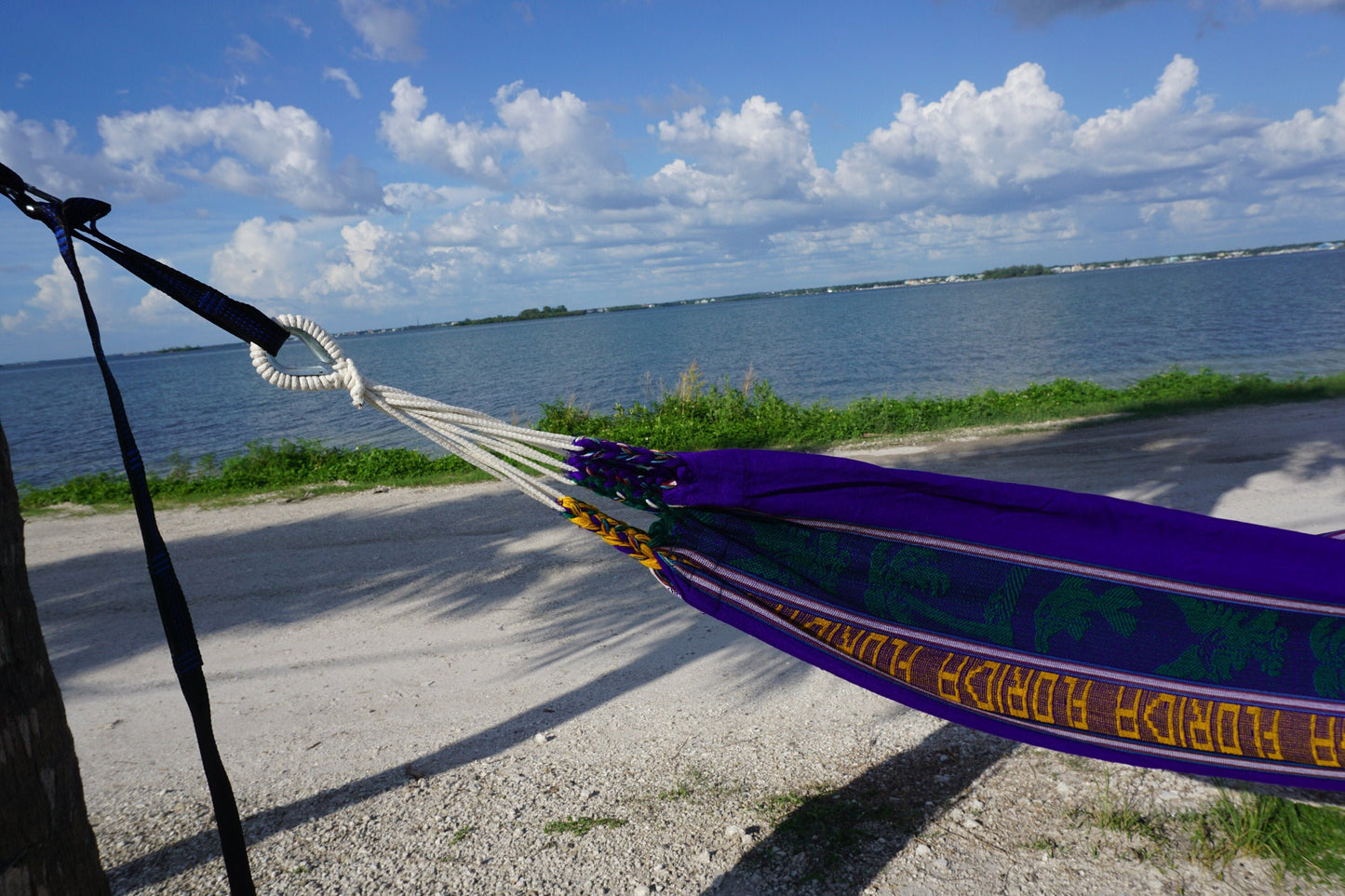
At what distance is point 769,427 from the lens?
9.95 metres

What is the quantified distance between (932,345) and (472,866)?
31368mm

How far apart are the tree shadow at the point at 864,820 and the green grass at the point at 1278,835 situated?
2.21 ft

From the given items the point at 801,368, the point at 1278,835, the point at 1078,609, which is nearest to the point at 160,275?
the point at 1078,609

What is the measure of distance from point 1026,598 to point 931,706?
42 cm

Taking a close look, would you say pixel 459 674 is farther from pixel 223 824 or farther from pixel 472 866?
pixel 223 824

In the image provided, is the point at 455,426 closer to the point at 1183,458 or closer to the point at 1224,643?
the point at 1224,643

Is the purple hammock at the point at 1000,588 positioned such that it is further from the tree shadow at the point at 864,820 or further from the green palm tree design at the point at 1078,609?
the tree shadow at the point at 864,820

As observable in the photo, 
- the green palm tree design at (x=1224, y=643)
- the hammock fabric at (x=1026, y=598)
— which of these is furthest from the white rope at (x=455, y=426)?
the green palm tree design at (x=1224, y=643)

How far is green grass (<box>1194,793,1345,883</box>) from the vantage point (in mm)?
2164

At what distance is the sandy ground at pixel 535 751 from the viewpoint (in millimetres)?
2379

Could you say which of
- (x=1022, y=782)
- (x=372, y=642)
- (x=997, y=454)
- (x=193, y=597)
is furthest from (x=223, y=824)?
(x=997, y=454)

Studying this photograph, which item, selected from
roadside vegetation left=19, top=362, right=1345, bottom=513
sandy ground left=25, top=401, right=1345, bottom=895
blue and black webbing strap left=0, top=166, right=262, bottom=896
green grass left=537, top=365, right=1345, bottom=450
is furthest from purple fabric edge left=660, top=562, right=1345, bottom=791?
green grass left=537, top=365, right=1345, bottom=450

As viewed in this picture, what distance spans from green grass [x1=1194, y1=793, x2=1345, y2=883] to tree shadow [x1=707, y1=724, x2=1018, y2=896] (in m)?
0.67

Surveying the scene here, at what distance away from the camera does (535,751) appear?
3131 mm
